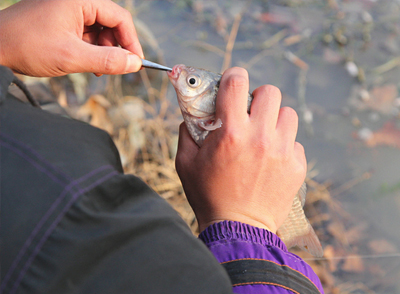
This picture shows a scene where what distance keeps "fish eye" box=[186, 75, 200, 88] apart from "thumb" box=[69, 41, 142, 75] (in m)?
0.30

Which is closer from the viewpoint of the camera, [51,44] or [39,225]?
[39,225]

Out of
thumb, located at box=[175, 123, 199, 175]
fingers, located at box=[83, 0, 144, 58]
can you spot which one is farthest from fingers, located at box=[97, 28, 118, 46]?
thumb, located at box=[175, 123, 199, 175]

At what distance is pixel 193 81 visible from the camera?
139cm

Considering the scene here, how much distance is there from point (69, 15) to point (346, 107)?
279cm

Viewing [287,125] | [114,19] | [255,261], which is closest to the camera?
[255,261]

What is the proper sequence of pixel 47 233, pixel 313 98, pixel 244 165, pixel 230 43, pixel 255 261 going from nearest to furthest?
pixel 47 233 → pixel 255 261 → pixel 244 165 → pixel 313 98 → pixel 230 43

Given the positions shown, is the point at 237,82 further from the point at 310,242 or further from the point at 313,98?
the point at 313,98

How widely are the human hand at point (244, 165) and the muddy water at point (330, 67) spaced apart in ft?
5.31

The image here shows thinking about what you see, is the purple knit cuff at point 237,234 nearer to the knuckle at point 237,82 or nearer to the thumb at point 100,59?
the knuckle at point 237,82

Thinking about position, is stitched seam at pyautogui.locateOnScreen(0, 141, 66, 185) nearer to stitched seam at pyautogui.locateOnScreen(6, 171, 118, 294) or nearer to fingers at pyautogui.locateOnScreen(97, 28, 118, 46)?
stitched seam at pyautogui.locateOnScreen(6, 171, 118, 294)

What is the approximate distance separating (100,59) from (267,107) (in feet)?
2.30

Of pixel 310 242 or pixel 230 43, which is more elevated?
pixel 230 43

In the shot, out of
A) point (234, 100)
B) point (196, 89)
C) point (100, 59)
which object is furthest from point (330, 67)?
point (100, 59)

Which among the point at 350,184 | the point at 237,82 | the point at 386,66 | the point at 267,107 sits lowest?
the point at 350,184
